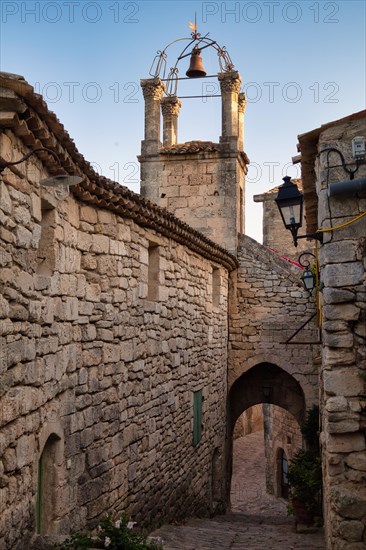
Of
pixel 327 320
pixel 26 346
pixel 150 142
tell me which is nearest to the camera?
pixel 26 346

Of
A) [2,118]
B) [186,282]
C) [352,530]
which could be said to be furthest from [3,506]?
[186,282]

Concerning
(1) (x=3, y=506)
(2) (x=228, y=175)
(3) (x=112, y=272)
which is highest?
(2) (x=228, y=175)

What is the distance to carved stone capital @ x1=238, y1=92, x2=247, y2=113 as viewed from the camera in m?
14.9

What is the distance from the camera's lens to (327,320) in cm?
523

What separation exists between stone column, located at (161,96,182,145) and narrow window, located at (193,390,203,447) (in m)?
7.20

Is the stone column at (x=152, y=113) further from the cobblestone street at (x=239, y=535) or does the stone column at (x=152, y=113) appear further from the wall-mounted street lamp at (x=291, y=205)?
the wall-mounted street lamp at (x=291, y=205)

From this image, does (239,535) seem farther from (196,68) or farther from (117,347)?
(196,68)

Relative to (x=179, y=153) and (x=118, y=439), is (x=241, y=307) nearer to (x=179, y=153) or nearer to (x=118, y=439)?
(x=179, y=153)

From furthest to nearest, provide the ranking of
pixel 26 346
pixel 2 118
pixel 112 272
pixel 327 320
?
1. pixel 112 272
2. pixel 327 320
3. pixel 26 346
4. pixel 2 118

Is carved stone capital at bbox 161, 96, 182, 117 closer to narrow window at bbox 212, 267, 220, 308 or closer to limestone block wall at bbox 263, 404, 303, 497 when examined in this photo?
narrow window at bbox 212, 267, 220, 308

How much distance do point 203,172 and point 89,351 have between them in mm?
8848

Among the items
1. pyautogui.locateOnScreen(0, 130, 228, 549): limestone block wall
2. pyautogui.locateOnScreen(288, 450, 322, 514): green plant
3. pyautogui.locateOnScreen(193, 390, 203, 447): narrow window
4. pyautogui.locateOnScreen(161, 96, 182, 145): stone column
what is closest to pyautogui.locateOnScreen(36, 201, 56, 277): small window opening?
pyautogui.locateOnScreen(0, 130, 228, 549): limestone block wall

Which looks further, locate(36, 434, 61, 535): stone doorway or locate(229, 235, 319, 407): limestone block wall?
locate(229, 235, 319, 407): limestone block wall

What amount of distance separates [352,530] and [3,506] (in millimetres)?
2889
